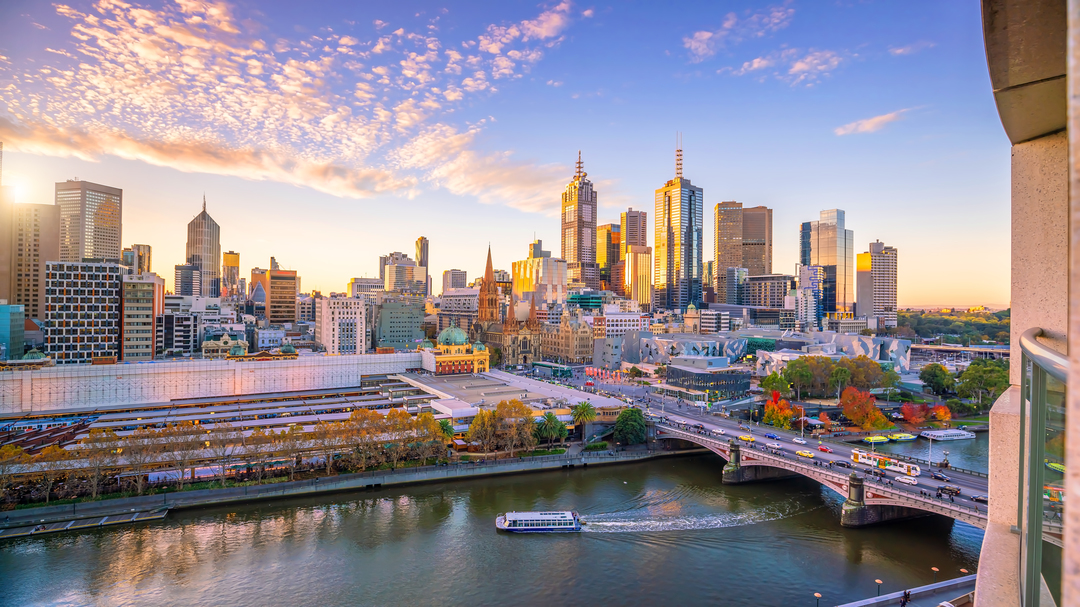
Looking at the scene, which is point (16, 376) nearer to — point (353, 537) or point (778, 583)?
point (353, 537)

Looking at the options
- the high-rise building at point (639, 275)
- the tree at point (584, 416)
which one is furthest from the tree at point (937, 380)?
the high-rise building at point (639, 275)

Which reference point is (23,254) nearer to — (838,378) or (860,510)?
(838,378)

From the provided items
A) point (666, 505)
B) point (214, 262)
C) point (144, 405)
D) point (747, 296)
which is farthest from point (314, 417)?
point (214, 262)

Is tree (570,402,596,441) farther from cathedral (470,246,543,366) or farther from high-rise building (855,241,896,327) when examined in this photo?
high-rise building (855,241,896,327)

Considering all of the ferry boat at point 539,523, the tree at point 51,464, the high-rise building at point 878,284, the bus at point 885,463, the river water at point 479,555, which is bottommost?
the river water at point 479,555

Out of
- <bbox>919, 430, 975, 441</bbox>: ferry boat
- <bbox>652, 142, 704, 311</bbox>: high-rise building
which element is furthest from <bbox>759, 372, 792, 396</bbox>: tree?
<bbox>652, 142, 704, 311</bbox>: high-rise building

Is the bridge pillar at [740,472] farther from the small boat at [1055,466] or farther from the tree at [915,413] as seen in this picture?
the small boat at [1055,466]
